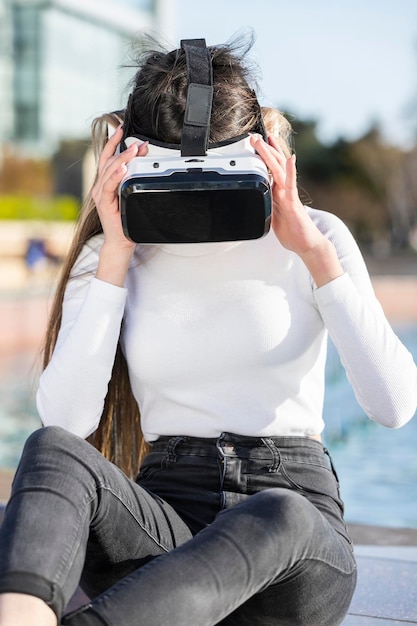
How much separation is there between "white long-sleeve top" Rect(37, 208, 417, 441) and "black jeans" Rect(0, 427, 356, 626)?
2.6 inches

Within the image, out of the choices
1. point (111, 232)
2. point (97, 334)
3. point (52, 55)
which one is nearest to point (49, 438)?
point (97, 334)

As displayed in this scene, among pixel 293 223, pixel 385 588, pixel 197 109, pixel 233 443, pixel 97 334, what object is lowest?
pixel 385 588

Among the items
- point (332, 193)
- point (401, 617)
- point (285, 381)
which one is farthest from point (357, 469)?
point (332, 193)

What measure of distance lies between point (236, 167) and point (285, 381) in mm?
409

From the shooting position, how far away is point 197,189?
5.65ft

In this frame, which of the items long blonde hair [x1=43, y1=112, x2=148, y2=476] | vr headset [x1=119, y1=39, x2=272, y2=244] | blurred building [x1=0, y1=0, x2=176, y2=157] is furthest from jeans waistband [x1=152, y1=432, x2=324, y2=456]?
blurred building [x1=0, y1=0, x2=176, y2=157]

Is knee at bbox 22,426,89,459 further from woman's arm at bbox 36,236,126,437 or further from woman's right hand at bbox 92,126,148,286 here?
woman's right hand at bbox 92,126,148,286

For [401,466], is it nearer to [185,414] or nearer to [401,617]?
[401,617]

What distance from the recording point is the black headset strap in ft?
5.85

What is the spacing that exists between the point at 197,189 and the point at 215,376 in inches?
14.0

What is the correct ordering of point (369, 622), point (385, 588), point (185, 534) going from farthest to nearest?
point (385, 588)
point (369, 622)
point (185, 534)

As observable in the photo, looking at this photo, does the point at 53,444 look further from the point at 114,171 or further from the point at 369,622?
the point at 369,622

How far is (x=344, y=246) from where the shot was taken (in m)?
1.86

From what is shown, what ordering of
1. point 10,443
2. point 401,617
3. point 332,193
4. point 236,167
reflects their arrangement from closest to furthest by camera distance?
1. point 236,167
2. point 401,617
3. point 10,443
4. point 332,193
